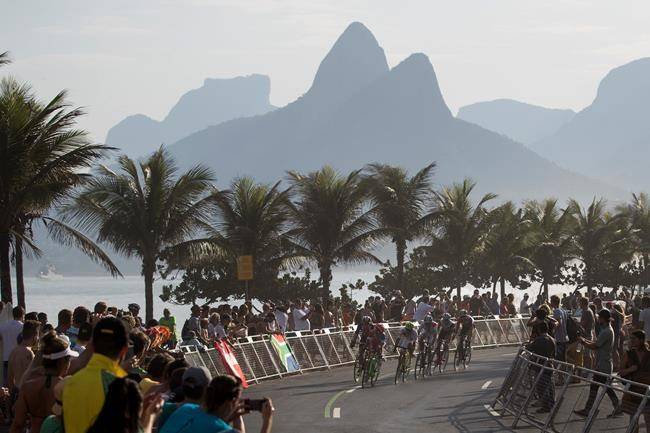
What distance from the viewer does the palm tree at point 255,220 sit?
49.2 meters

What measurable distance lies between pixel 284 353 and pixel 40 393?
21054 mm

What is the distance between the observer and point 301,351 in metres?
33.0

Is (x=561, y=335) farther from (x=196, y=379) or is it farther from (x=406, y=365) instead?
(x=196, y=379)

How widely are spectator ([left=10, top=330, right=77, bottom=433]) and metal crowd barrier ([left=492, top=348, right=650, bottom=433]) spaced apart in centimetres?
650

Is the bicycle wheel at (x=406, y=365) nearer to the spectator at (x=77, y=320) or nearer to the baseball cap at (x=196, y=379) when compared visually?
the spectator at (x=77, y=320)

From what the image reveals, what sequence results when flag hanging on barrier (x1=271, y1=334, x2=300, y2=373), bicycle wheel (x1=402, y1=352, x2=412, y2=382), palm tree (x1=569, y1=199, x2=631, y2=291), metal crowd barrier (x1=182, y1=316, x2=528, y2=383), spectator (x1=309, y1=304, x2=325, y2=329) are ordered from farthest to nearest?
1. palm tree (x1=569, y1=199, x2=631, y2=291)
2. spectator (x1=309, y1=304, x2=325, y2=329)
3. flag hanging on barrier (x1=271, y1=334, x2=300, y2=373)
4. bicycle wheel (x1=402, y1=352, x2=412, y2=382)
5. metal crowd barrier (x1=182, y1=316, x2=528, y2=383)

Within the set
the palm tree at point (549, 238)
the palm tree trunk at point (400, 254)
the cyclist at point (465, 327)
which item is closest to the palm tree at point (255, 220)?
the palm tree trunk at point (400, 254)

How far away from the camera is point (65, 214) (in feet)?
128

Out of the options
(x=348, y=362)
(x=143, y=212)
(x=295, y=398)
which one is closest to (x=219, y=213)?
(x=143, y=212)

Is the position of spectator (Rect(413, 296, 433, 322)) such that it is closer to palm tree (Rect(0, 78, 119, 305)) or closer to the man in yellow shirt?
palm tree (Rect(0, 78, 119, 305))

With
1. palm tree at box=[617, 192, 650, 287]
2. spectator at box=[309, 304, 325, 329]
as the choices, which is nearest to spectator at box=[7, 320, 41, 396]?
spectator at box=[309, 304, 325, 329]

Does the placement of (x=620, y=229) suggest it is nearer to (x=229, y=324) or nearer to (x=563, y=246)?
(x=563, y=246)

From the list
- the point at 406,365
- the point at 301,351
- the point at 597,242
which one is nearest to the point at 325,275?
the point at 301,351

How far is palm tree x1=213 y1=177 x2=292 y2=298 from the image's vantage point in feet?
162
